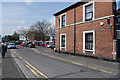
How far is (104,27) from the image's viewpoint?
10.5m

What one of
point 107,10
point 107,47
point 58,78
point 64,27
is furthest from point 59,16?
point 58,78

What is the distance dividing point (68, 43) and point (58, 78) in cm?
1079

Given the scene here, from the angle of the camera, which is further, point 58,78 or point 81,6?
point 81,6

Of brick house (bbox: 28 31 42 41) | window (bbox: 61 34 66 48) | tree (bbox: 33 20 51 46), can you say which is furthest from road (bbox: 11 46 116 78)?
brick house (bbox: 28 31 42 41)

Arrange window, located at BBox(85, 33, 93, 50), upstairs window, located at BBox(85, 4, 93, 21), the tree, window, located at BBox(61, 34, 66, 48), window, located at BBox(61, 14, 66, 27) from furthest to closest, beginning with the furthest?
the tree, window, located at BBox(61, 14, 66, 27), window, located at BBox(61, 34, 66, 48), upstairs window, located at BBox(85, 4, 93, 21), window, located at BBox(85, 33, 93, 50)

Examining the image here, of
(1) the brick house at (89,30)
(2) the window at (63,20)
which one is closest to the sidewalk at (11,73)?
(1) the brick house at (89,30)

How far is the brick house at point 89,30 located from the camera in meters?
9.92

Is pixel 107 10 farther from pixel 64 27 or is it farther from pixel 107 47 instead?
pixel 64 27

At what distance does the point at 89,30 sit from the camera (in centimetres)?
1227

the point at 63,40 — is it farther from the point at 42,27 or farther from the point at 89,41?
the point at 42,27

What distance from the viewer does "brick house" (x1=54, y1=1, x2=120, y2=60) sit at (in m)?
9.92

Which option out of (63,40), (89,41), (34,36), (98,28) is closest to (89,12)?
(98,28)

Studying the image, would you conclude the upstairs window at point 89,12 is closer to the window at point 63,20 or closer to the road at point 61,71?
the window at point 63,20

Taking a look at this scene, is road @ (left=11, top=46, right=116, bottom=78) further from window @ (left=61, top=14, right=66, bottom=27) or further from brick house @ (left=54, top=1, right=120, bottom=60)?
window @ (left=61, top=14, right=66, bottom=27)
